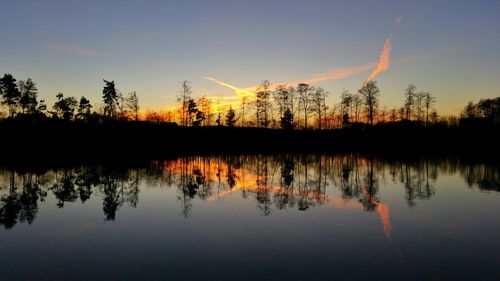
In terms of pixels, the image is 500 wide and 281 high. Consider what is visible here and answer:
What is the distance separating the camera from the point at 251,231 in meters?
13.6

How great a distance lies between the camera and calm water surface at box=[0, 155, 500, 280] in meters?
9.53

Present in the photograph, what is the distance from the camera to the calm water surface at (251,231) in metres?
9.53

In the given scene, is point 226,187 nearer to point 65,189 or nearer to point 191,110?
point 65,189

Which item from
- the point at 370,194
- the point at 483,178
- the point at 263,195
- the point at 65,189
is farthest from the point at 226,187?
the point at 483,178

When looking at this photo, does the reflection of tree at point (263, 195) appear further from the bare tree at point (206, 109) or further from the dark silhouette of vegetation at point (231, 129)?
the bare tree at point (206, 109)

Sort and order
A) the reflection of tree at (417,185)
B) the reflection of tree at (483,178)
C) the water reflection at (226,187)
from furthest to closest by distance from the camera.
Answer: the reflection of tree at (483,178) < the reflection of tree at (417,185) < the water reflection at (226,187)

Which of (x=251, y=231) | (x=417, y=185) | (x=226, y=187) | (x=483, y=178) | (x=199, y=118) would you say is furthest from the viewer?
(x=199, y=118)

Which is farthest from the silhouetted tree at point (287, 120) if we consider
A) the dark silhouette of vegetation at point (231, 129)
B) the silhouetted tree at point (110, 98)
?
the silhouetted tree at point (110, 98)

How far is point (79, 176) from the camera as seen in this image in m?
30.8

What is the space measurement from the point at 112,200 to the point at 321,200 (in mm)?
12079

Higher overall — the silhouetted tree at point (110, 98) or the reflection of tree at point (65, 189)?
the silhouetted tree at point (110, 98)

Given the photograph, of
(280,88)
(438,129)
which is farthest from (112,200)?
(438,129)

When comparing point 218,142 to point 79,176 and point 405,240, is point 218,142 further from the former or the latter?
point 405,240

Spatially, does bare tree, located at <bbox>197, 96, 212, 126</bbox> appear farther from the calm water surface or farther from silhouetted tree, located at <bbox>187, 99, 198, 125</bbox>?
the calm water surface
